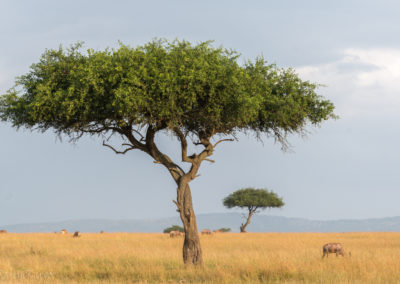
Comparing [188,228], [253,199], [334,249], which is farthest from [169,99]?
[253,199]

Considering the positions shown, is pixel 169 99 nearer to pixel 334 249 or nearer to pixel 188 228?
pixel 188 228

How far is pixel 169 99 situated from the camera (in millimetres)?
19734

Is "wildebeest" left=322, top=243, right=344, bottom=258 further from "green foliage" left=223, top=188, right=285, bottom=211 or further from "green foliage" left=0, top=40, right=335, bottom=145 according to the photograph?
"green foliage" left=223, top=188, right=285, bottom=211

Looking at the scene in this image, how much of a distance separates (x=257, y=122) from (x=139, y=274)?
919 centimetres

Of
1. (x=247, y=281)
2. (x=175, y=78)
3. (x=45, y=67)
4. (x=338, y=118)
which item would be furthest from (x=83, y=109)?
(x=338, y=118)

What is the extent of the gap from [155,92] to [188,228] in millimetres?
6538

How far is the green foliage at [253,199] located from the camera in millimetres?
74438

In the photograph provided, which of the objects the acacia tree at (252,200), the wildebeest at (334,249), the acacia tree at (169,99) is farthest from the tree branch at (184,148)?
the acacia tree at (252,200)

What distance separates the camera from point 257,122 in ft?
78.6

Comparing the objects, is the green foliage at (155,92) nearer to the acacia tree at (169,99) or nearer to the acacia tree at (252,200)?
the acacia tree at (169,99)

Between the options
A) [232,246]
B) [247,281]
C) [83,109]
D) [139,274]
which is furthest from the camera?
[232,246]

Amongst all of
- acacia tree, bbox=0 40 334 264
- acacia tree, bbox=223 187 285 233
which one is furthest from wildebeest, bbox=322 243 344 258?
acacia tree, bbox=223 187 285 233

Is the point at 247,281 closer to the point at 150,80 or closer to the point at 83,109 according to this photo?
the point at 150,80

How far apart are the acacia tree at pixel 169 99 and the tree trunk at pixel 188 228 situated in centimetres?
4
